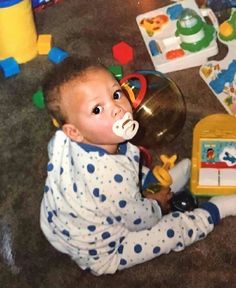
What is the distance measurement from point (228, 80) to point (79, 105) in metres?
0.59

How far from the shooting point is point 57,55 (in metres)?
1.77

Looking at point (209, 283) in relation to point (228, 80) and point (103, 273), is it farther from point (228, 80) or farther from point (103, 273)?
point (228, 80)

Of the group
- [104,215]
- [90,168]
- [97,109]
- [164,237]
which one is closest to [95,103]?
[97,109]

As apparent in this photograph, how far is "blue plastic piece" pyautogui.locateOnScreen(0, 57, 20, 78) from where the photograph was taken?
175 cm

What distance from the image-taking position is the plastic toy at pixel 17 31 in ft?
5.47

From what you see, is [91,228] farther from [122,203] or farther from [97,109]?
[97,109]

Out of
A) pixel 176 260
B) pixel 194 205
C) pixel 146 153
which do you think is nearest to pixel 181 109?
pixel 146 153

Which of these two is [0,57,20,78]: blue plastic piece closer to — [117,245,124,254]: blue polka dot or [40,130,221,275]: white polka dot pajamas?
[40,130,221,275]: white polka dot pajamas

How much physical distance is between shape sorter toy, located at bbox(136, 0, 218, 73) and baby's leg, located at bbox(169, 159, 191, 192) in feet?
1.15

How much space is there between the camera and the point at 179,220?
1.30 metres

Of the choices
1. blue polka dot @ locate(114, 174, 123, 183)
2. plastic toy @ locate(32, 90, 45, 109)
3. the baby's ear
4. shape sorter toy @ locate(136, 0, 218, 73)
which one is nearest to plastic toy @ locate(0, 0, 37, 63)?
plastic toy @ locate(32, 90, 45, 109)

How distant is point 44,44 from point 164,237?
30.9 inches

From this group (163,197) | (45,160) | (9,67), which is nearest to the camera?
(163,197)

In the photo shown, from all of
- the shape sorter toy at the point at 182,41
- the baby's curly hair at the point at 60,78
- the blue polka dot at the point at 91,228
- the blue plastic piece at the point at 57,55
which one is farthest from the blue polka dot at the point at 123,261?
the blue plastic piece at the point at 57,55
